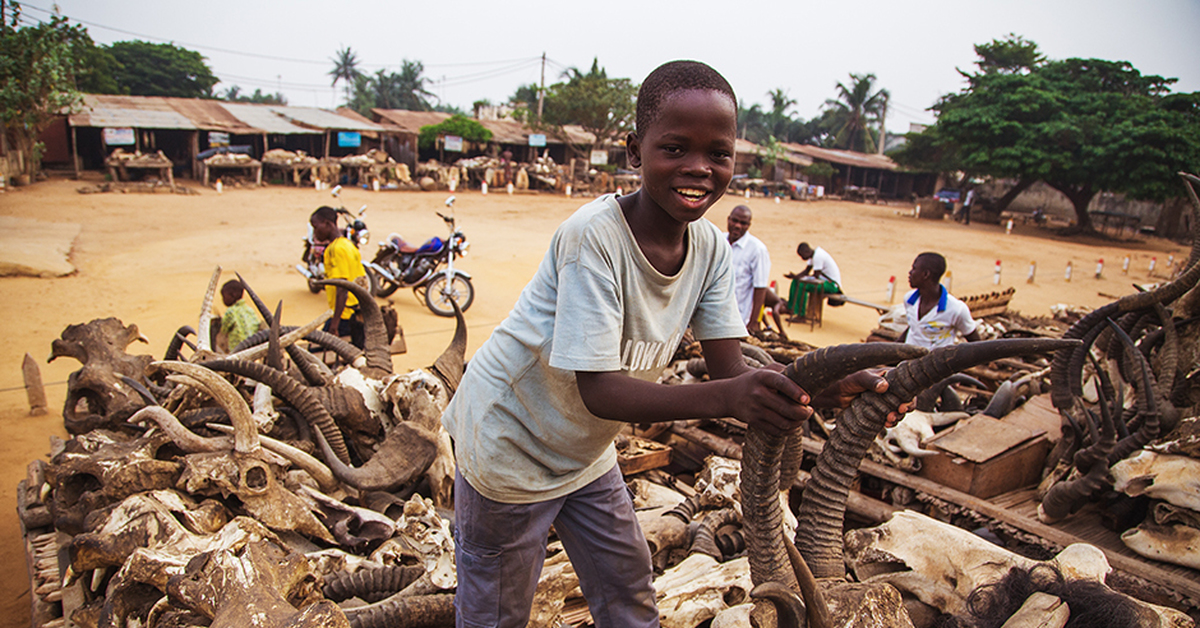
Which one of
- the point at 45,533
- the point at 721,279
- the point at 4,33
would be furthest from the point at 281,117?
the point at 721,279

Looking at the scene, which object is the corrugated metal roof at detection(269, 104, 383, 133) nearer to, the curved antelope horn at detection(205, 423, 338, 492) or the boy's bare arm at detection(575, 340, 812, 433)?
the curved antelope horn at detection(205, 423, 338, 492)

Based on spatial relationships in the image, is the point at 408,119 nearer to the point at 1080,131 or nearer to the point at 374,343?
the point at 1080,131

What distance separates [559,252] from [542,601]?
144 cm

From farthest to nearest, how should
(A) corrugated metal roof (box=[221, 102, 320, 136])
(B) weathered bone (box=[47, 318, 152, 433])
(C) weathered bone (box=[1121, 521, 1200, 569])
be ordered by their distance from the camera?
1. (A) corrugated metal roof (box=[221, 102, 320, 136])
2. (B) weathered bone (box=[47, 318, 152, 433])
3. (C) weathered bone (box=[1121, 521, 1200, 569])

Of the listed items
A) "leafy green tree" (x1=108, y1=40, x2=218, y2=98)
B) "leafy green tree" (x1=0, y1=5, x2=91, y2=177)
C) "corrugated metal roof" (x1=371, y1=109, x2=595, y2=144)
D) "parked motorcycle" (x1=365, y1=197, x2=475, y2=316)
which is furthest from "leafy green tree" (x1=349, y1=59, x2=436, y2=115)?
"parked motorcycle" (x1=365, y1=197, x2=475, y2=316)

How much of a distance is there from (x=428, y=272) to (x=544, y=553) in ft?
27.9

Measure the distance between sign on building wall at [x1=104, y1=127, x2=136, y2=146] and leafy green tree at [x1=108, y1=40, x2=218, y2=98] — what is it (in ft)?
66.0

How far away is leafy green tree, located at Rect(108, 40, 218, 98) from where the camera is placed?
38.2 m

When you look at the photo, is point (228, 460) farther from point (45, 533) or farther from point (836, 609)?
Result: point (836, 609)

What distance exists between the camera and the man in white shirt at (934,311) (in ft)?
16.3

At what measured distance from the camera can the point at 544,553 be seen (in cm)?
186

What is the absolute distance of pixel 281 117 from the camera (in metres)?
27.4

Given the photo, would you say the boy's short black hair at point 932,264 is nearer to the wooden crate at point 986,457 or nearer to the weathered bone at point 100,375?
the wooden crate at point 986,457

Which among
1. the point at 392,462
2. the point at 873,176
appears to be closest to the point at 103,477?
the point at 392,462
